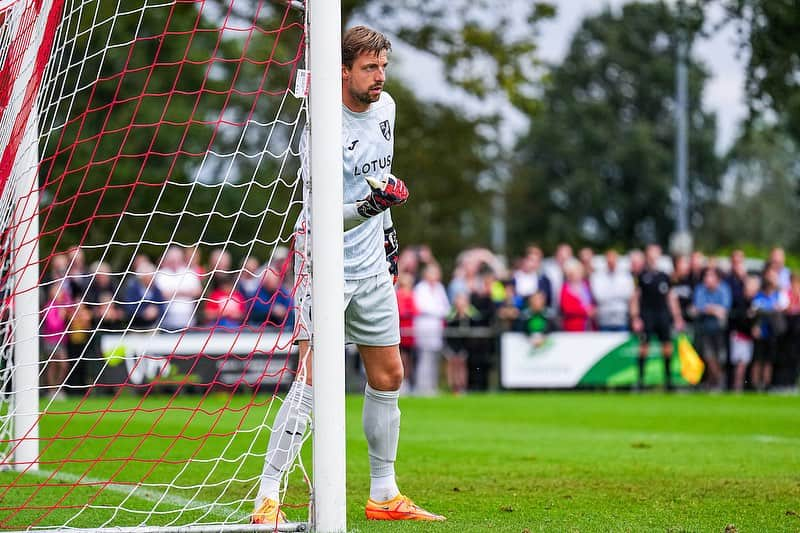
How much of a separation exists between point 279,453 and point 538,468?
2.93 meters

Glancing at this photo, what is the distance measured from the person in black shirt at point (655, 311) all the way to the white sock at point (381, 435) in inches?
505

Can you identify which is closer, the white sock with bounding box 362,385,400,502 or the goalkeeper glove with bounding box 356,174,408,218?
the goalkeeper glove with bounding box 356,174,408,218

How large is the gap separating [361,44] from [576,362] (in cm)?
1367

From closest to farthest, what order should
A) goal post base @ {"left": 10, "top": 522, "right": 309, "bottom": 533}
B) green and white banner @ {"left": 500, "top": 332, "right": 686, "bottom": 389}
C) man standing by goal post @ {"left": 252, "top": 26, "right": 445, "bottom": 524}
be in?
goal post base @ {"left": 10, "top": 522, "right": 309, "bottom": 533} → man standing by goal post @ {"left": 252, "top": 26, "right": 445, "bottom": 524} → green and white banner @ {"left": 500, "top": 332, "right": 686, "bottom": 389}

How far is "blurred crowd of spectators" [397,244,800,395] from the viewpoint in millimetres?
18125

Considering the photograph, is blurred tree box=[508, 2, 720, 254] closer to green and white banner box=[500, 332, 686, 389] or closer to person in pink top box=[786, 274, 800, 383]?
person in pink top box=[786, 274, 800, 383]

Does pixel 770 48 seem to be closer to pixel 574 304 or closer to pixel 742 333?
pixel 574 304

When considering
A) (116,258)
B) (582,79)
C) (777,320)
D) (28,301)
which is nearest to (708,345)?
(777,320)

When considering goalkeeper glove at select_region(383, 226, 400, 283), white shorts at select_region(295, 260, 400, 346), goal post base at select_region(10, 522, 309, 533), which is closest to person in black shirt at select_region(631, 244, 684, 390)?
goalkeeper glove at select_region(383, 226, 400, 283)

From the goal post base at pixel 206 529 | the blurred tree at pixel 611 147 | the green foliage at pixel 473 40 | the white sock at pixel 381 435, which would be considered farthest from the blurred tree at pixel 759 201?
the goal post base at pixel 206 529

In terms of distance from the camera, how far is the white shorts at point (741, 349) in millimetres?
18453

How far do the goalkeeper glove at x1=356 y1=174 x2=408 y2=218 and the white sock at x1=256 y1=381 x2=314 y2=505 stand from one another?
0.86 m

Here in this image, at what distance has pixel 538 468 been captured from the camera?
25.6ft

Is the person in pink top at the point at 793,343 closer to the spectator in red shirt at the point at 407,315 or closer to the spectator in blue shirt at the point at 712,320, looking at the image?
the spectator in blue shirt at the point at 712,320
